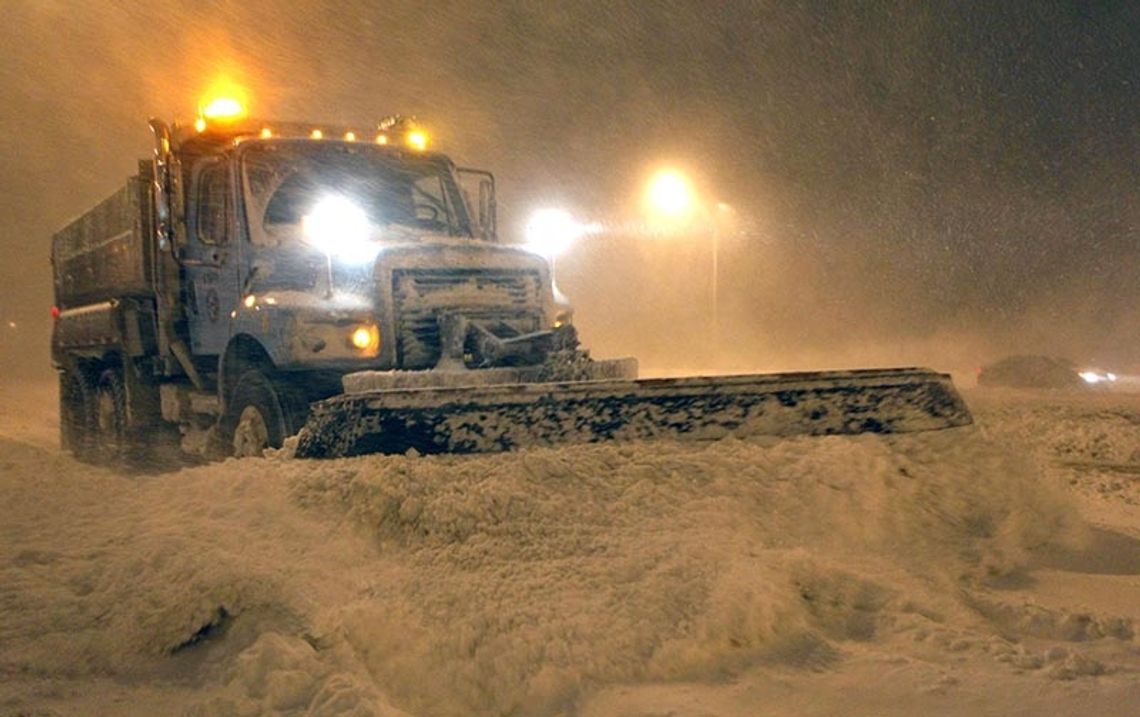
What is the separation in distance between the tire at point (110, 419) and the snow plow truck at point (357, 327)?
0.81ft

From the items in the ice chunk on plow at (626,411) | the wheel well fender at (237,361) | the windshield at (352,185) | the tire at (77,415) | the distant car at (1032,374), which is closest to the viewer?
the ice chunk on plow at (626,411)

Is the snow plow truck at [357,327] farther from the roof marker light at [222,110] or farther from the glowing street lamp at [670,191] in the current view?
the glowing street lamp at [670,191]

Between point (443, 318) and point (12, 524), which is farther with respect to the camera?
point (443, 318)

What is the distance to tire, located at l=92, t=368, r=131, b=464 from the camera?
1148cm

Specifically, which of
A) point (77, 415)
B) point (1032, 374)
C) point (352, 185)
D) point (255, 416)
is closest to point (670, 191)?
point (1032, 374)

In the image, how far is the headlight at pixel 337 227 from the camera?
8148mm

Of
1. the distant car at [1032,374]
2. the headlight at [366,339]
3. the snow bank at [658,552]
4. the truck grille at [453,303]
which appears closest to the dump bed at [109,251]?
→ the headlight at [366,339]

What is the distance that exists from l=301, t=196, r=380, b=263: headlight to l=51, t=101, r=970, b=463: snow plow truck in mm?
19

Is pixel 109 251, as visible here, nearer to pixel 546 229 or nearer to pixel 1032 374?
pixel 546 229

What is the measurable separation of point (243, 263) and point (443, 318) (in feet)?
6.26

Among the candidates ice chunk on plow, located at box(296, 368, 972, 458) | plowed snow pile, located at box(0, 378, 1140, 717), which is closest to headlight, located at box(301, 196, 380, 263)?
plowed snow pile, located at box(0, 378, 1140, 717)

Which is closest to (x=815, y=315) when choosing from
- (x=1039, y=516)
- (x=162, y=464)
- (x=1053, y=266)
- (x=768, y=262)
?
(x=768, y=262)

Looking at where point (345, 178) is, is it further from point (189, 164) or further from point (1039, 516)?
point (1039, 516)

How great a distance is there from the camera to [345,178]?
352 inches
